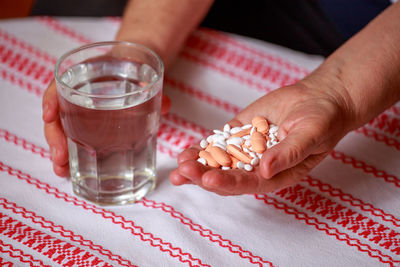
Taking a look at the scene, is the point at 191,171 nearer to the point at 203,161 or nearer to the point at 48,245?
the point at 203,161

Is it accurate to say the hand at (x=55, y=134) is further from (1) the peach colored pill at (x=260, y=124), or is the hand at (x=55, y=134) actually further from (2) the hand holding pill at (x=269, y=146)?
(1) the peach colored pill at (x=260, y=124)

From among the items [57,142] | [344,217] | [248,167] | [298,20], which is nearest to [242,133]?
[248,167]

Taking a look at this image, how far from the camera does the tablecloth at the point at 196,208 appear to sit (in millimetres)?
843

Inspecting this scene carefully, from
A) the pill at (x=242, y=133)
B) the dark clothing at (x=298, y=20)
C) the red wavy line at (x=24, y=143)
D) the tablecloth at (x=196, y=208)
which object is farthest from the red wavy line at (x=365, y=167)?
the red wavy line at (x=24, y=143)

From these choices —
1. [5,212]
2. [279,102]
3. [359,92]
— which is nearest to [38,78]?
[5,212]

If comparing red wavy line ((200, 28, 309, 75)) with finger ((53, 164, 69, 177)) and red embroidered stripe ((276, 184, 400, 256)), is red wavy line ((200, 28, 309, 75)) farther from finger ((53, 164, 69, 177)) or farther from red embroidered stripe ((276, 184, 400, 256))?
finger ((53, 164, 69, 177))

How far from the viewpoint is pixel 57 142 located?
3.15 ft

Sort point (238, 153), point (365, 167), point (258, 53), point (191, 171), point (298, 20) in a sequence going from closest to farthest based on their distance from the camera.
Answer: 1. point (191, 171)
2. point (238, 153)
3. point (365, 167)
4. point (258, 53)
5. point (298, 20)

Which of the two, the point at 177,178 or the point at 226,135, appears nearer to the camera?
the point at 177,178

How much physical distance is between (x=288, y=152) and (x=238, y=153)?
0.12m

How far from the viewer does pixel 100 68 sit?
3.13ft

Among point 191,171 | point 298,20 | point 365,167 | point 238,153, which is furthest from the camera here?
point 298,20

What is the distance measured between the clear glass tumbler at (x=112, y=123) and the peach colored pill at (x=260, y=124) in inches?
7.3

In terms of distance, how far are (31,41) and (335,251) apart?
2.98 feet
